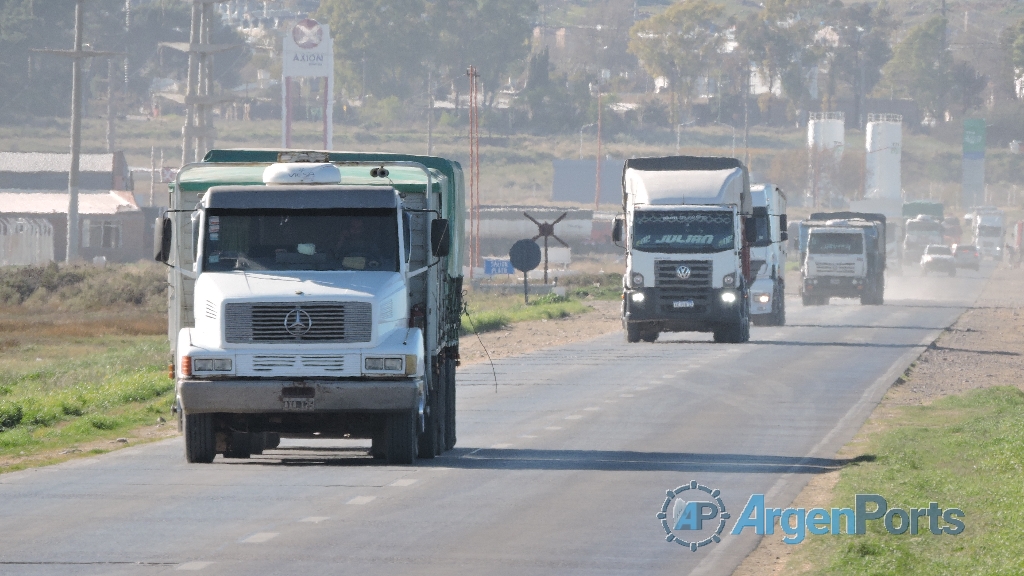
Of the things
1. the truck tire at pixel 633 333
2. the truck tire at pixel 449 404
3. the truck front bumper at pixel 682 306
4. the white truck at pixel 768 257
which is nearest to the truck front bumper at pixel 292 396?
the truck tire at pixel 449 404

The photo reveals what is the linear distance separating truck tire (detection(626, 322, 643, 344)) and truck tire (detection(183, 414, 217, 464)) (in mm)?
23469

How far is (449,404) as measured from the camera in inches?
728

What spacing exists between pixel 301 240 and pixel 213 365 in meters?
1.44

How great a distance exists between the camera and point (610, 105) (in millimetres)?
189625

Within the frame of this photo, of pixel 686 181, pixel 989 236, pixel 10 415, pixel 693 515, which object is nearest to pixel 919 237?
pixel 989 236

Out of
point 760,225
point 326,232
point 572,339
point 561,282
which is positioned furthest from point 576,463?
point 561,282

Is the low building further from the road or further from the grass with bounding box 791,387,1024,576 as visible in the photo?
the grass with bounding box 791,387,1024,576

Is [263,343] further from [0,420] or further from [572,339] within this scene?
[572,339]

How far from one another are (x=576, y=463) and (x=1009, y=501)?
4691 mm

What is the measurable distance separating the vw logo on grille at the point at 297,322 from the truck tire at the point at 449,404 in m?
2.79

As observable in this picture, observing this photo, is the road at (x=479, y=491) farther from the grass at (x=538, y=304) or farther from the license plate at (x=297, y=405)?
the grass at (x=538, y=304)

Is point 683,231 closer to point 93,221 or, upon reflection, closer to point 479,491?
point 479,491

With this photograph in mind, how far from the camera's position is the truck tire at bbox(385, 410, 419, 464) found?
16423 mm

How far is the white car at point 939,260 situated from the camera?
101875 millimetres
